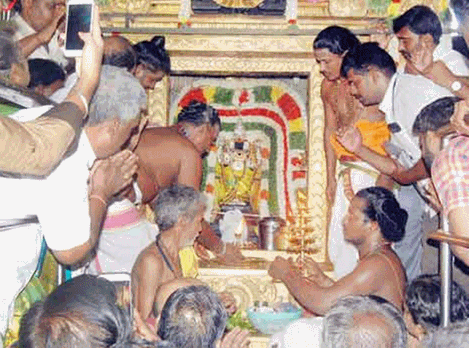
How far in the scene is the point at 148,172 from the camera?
539cm

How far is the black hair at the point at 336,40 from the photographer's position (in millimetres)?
6148

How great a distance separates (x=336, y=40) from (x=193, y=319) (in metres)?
3.56

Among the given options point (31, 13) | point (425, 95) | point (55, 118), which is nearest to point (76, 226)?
point (55, 118)

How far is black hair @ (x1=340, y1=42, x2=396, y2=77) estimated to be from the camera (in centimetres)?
565

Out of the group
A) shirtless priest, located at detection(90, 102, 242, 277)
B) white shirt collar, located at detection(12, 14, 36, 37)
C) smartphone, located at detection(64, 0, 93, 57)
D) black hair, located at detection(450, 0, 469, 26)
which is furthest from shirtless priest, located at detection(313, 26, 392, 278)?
smartphone, located at detection(64, 0, 93, 57)

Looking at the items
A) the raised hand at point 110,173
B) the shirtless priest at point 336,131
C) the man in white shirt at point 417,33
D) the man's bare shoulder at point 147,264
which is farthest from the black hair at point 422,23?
the raised hand at point 110,173

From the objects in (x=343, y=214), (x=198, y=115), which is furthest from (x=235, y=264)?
(x=198, y=115)

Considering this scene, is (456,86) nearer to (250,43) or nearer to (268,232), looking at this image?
(250,43)

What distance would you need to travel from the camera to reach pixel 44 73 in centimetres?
509

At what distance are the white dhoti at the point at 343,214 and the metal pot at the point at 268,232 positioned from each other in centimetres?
50

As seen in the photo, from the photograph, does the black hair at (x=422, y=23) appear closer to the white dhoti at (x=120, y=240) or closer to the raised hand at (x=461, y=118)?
the white dhoti at (x=120, y=240)

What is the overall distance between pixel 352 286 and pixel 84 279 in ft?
6.60

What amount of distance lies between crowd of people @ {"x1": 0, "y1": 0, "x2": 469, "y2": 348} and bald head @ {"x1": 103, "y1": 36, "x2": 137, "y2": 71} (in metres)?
0.02

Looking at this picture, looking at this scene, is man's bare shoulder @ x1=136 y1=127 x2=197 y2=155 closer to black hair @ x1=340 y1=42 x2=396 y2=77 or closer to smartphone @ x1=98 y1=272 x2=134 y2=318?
black hair @ x1=340 y1=42 x2=396 y2=77
